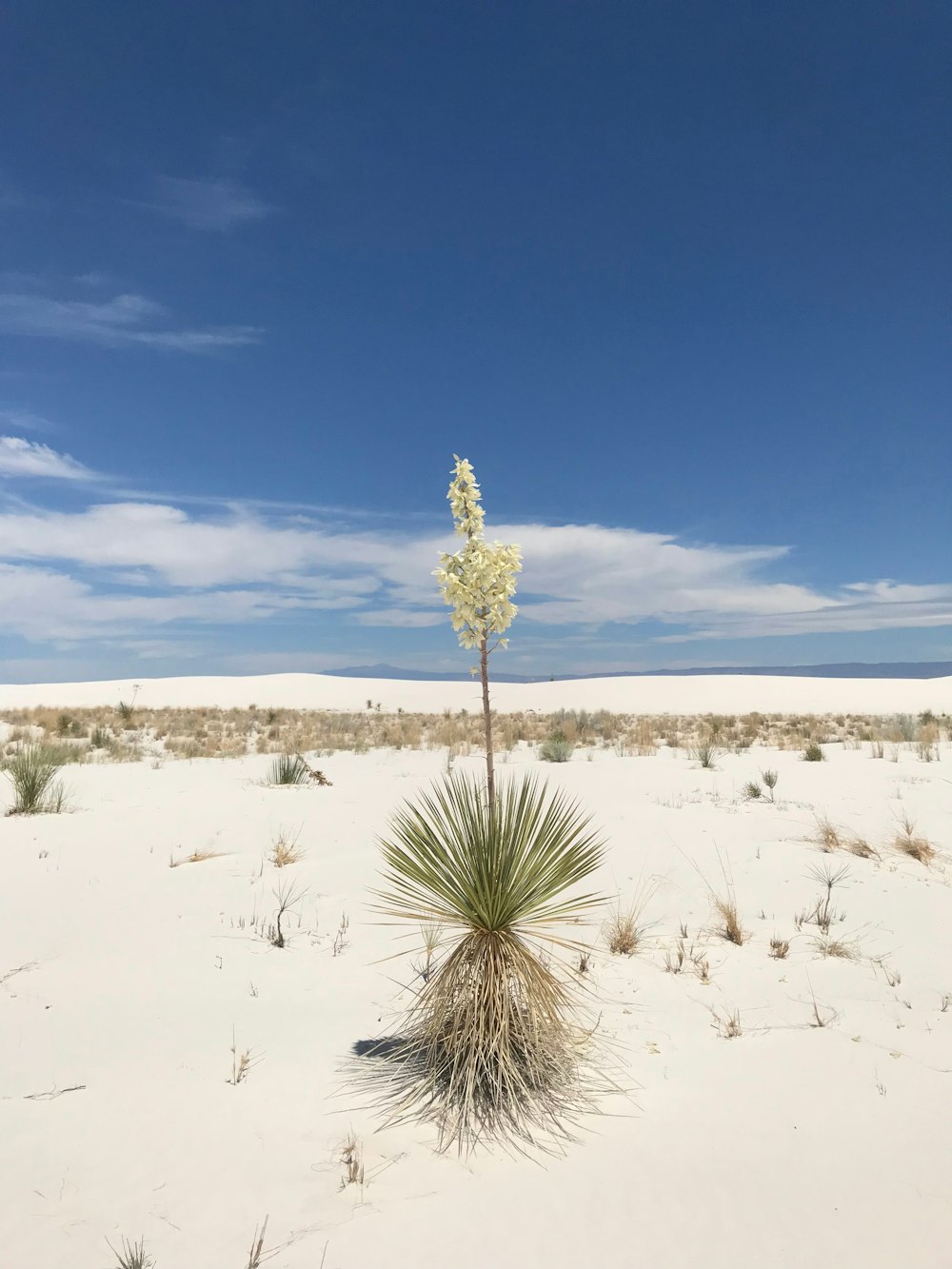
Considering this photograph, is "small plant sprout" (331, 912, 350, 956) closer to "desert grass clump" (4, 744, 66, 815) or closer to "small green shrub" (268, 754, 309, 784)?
"desert grass clump" (4, 744, 66, 815)

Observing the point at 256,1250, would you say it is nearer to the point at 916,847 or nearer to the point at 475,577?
the point at 475,577

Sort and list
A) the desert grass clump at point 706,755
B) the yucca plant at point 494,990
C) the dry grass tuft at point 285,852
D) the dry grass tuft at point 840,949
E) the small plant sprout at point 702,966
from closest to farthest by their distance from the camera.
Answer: the yucca plant at point 494,990 < the small plant sprout at point 702,966 < the dry grass tuft at point 840,949 < the dry grass tuft at point 285,852 < the desert grass clump at point 706,755

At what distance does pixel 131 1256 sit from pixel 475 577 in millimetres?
2740

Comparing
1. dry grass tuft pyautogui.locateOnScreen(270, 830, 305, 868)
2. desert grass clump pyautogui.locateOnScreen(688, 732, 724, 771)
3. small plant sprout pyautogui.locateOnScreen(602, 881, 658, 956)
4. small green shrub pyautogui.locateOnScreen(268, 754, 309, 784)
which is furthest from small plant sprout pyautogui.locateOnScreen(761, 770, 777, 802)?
small green shrub pyautogui.locateOnScreen(268, 754, 309, 784)

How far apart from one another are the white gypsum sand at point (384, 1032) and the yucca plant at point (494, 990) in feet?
0.78

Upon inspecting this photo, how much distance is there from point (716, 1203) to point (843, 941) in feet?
10.2

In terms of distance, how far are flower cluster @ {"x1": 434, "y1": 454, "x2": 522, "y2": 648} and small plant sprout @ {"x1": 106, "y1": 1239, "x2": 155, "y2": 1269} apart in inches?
99.4

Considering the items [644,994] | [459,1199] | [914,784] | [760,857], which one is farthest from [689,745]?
[459,1199]

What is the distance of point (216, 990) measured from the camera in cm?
471

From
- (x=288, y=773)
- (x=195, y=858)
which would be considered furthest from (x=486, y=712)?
(x=288, y=773)

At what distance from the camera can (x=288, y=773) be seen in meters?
11.8

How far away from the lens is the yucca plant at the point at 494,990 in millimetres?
3377

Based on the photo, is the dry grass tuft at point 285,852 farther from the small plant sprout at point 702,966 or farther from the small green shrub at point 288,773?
the small plant sprout at point 702,966

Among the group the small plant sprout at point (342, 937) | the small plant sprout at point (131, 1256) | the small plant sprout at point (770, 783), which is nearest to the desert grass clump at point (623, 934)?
the small plant sprout at point (342, 937)
